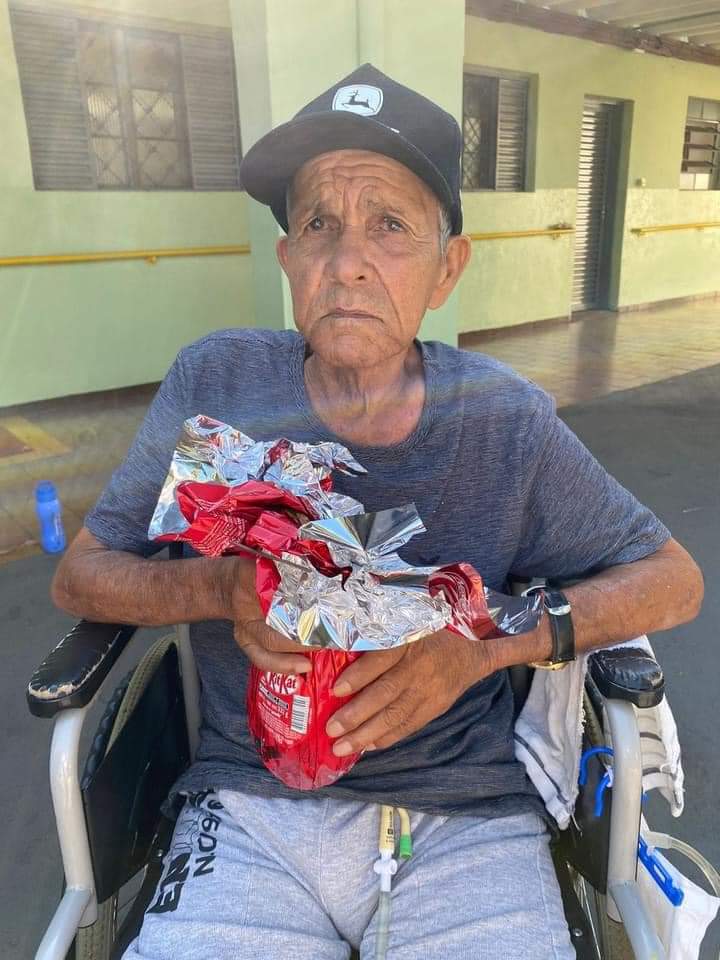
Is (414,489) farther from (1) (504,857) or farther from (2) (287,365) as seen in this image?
(1) (504,857)

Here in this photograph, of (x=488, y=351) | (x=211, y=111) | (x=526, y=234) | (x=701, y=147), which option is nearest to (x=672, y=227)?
(x=701, y=147)

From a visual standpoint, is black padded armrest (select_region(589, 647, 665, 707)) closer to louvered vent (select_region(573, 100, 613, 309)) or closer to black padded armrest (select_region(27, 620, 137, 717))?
black padded armrest (select_region(27, 620, 137, 717))

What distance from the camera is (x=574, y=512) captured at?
128 cm

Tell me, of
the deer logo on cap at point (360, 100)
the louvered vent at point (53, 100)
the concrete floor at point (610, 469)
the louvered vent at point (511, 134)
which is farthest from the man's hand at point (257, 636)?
the louvered vent at point (511, 134)

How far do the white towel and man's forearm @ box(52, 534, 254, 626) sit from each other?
21.8 inches

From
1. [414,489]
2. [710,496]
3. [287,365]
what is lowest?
[710,496]

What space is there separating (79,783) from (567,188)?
9.38 m

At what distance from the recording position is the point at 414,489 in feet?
4.12

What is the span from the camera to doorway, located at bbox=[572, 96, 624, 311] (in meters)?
9.73

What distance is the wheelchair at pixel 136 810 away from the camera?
103 centimetres

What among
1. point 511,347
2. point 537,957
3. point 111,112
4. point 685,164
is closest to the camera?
point 537,957

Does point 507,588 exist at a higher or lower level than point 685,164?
lower

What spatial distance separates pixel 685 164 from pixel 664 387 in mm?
5941

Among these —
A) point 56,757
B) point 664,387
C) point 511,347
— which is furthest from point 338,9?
point 511,347
